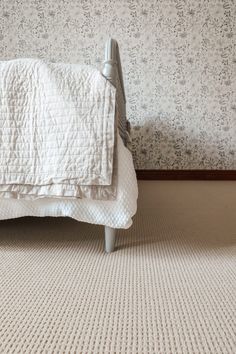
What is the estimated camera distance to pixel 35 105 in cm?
103

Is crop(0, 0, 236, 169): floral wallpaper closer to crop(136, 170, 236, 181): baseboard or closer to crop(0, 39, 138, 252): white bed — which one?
crop(136, 170, 236, 181): baseboard

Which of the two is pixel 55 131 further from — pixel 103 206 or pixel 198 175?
pixel 198 175

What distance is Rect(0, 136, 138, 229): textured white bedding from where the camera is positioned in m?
1.04

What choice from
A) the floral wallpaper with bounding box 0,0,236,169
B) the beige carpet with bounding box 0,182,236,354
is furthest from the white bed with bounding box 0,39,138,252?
the floral wallpaper with bounding box 0,0,236,169

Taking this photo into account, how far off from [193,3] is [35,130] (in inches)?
93.8

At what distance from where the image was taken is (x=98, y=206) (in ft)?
3.49

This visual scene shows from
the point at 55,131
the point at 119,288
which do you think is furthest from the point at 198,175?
the point at 119,288

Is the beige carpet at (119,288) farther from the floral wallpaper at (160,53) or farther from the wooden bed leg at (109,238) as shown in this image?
the floral wallpaper at (160,53)

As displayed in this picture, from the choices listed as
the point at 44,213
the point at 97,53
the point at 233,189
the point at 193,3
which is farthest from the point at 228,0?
the point at 44,213

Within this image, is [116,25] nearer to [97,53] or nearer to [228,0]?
[97,53]

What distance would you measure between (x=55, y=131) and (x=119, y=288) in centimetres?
50

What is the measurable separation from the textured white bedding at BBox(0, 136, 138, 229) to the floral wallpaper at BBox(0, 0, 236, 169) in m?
1.92

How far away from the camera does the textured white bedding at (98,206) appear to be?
104 cm

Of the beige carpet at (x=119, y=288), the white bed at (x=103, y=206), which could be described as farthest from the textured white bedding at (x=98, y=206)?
the beige carpet at (x=119, y=288)
